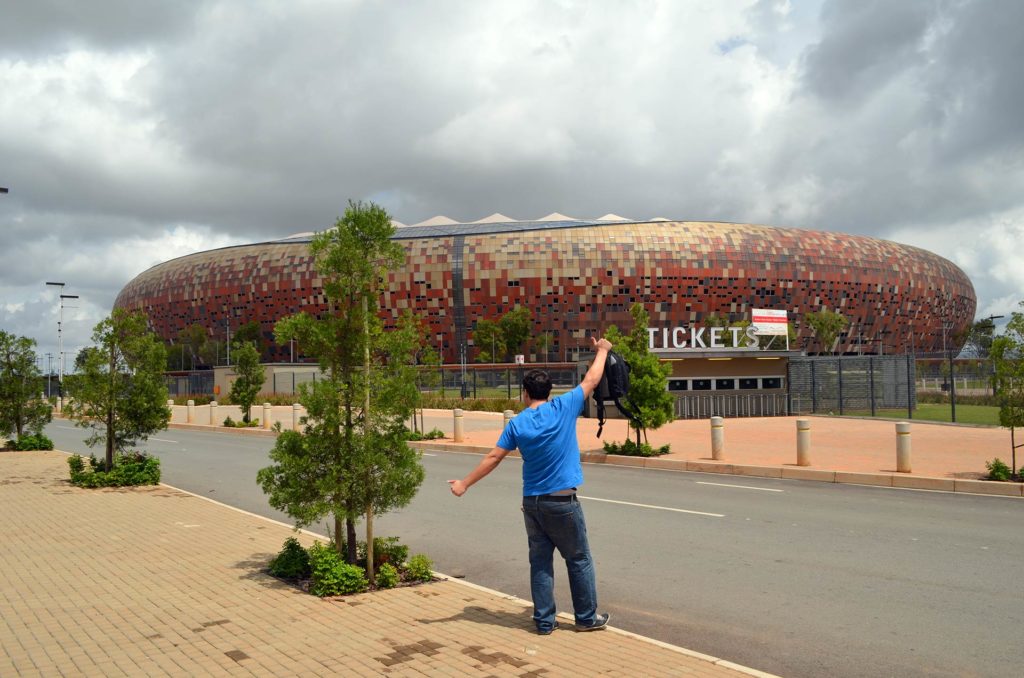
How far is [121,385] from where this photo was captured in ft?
43.3

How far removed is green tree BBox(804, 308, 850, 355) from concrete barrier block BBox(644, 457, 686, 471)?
82.4 metres

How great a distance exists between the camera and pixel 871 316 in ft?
339

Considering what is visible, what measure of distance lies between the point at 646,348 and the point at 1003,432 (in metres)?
10.1

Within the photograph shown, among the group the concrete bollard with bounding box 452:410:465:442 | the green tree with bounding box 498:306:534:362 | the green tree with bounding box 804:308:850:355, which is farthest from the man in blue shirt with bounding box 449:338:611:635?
the green tree with bounding box 804:308:850:355

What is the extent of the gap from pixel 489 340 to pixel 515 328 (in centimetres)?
329

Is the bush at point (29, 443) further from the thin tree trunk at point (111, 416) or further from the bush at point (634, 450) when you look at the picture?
the bush at point (634, 450)

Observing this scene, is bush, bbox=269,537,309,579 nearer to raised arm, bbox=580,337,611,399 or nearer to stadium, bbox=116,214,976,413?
raised arm, bbox=580,337,611,399

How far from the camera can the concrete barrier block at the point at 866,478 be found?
506 inches

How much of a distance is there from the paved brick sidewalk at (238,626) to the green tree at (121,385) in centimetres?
472

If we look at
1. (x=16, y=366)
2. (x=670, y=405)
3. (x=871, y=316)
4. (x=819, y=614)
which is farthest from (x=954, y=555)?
(x=871, y=316)

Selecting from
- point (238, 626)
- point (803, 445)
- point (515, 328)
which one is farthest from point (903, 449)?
point (515, 328)

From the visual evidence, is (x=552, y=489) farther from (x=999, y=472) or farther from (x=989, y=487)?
(x=999, y=472)

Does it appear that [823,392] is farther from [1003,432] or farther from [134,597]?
[134,597]

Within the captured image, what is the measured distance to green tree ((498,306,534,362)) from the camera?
304 ft
